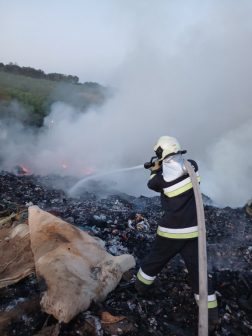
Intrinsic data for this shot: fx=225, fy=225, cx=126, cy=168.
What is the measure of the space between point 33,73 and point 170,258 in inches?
1251

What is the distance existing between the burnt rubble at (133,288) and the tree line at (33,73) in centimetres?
2613

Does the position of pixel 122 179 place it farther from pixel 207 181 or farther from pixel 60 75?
pixel 60 75

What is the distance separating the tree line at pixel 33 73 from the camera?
→ 86.7 feet

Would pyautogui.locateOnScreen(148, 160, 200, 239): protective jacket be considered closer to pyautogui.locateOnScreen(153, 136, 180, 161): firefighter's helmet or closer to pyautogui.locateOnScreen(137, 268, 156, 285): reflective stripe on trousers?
pyautogui.locateOnScreen(153, 136, 180, 161): firefighter's helmet

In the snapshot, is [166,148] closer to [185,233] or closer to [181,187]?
[181,187]

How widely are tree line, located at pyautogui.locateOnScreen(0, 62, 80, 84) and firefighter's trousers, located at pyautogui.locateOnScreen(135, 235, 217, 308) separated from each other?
29.7 m

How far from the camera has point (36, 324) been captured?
186 cm

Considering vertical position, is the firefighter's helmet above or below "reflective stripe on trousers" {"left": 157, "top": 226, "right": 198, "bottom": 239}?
above

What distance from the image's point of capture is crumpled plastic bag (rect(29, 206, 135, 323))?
1880mm

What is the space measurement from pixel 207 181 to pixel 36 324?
847 centimetres

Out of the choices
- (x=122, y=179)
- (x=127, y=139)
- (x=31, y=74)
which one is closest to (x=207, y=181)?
(x=122, y=179)

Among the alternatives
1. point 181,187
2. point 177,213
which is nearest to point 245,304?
point 177,213

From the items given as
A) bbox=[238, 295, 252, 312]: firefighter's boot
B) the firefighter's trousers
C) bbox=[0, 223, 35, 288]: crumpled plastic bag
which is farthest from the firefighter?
bbox=[0, 223, 35, 288]: crumpled plastic bag

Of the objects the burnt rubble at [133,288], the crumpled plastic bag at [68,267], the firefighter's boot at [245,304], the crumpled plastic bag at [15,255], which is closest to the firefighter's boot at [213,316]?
the burnt rubble at [133,288]
